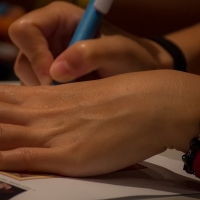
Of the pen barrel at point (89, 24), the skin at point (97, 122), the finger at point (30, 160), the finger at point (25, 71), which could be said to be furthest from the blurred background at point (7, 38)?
the finger at point (30, 160)

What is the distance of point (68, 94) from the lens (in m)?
0.48

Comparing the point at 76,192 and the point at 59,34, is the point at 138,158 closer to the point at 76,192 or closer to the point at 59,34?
the point at 76,192

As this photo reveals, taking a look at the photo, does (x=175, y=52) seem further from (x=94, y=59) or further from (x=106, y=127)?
(x=106, y=127)

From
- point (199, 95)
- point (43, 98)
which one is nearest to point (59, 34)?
point (43, 98)

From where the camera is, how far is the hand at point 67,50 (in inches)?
23.6

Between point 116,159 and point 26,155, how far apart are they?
10 cm

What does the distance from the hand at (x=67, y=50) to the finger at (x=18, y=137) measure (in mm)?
186

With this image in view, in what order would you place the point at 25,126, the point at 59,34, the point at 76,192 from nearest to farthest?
1. the point at 76,192
2. the point at 25,126
3. the point at 59,34

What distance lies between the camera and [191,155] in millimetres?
424

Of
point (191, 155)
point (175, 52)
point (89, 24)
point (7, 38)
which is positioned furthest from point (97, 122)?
point (7, 38)

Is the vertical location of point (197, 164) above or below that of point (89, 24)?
below

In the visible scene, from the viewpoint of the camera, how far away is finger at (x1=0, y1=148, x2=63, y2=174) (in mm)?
383

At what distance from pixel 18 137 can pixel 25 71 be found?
344mm

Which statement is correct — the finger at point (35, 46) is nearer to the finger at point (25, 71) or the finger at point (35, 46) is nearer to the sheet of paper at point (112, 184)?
the finger at point (25, 71)
